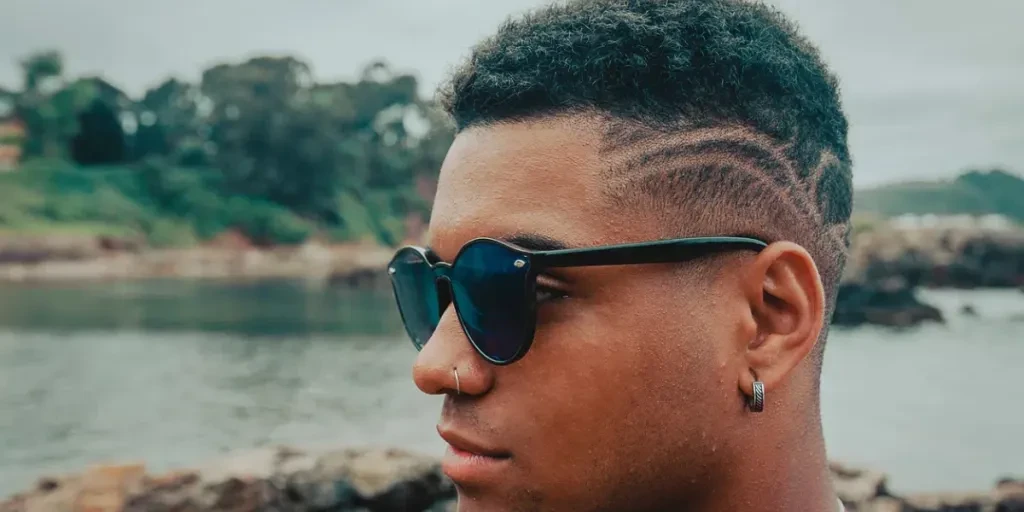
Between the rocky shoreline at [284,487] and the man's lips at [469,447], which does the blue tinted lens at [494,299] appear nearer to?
the man's lips at [469,447]

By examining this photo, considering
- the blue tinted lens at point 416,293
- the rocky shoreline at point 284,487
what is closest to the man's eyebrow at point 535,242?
the blue tinted lens at point 416,293

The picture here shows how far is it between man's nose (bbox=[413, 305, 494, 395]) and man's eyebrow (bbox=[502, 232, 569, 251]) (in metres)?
0.22

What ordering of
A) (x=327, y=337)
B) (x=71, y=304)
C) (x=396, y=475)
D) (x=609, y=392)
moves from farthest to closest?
(x=71, y=304)
(x=327, y=337)
(x=396, y=475)
(x=609, y=392)

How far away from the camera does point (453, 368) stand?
171 centimetres

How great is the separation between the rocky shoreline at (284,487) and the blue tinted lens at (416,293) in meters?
4.46

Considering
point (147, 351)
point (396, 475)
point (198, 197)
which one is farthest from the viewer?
point (198, 197)

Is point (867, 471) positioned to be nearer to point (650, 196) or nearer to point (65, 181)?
point (650, 196)

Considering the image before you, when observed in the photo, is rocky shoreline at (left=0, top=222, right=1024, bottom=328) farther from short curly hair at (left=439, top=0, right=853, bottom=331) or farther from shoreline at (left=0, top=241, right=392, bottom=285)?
short curly hair at (left=439, top=0, right=853, bottom=331)

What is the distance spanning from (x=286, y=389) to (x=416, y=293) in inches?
591

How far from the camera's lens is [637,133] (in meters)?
1.75

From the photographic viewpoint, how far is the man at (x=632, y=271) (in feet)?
5.43

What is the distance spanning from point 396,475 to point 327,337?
18870 mm

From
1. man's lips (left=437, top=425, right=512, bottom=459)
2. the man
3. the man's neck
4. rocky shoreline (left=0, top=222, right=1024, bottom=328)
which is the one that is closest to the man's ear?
the man

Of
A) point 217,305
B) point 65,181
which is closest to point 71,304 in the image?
point 217,305
